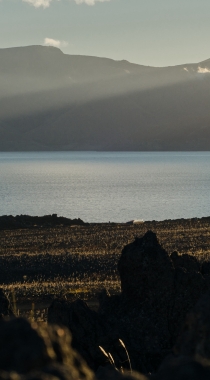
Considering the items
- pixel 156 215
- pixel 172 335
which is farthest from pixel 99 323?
pixel 156 215

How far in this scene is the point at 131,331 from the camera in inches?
355

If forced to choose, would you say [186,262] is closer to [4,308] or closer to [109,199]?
[4,308]

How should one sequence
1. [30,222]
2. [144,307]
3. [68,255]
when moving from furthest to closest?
[30,222] < [68,255] < [144,307]

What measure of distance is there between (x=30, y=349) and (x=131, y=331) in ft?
24.0

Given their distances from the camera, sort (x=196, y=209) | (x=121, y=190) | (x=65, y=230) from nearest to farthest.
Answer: (x=65, y=230)
(x=196, y=209)
(x=121, y=190)

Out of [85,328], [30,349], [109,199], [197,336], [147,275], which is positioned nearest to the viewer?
[30,349]

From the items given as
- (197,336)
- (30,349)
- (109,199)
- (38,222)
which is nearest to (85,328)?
(197,336)

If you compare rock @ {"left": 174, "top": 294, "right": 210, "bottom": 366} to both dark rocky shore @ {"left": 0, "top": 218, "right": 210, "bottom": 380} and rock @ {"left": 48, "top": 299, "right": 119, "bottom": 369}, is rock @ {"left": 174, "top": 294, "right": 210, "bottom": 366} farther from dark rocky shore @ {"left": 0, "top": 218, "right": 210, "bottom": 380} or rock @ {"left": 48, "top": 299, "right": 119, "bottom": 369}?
rock @ {"left": 48, "top": 299, "right": 119, "bottom": 369}

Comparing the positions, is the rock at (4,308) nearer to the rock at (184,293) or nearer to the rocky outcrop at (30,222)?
the rock at (184,293)

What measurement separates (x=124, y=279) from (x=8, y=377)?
8.71 metres

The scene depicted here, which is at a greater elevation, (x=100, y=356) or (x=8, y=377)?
(x=8, y=377)

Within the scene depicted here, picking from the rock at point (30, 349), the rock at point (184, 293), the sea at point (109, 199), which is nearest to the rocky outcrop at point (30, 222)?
the sea at point (109, 199)

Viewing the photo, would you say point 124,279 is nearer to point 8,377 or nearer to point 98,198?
point 8,377

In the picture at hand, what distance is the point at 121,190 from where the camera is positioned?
127875mm
